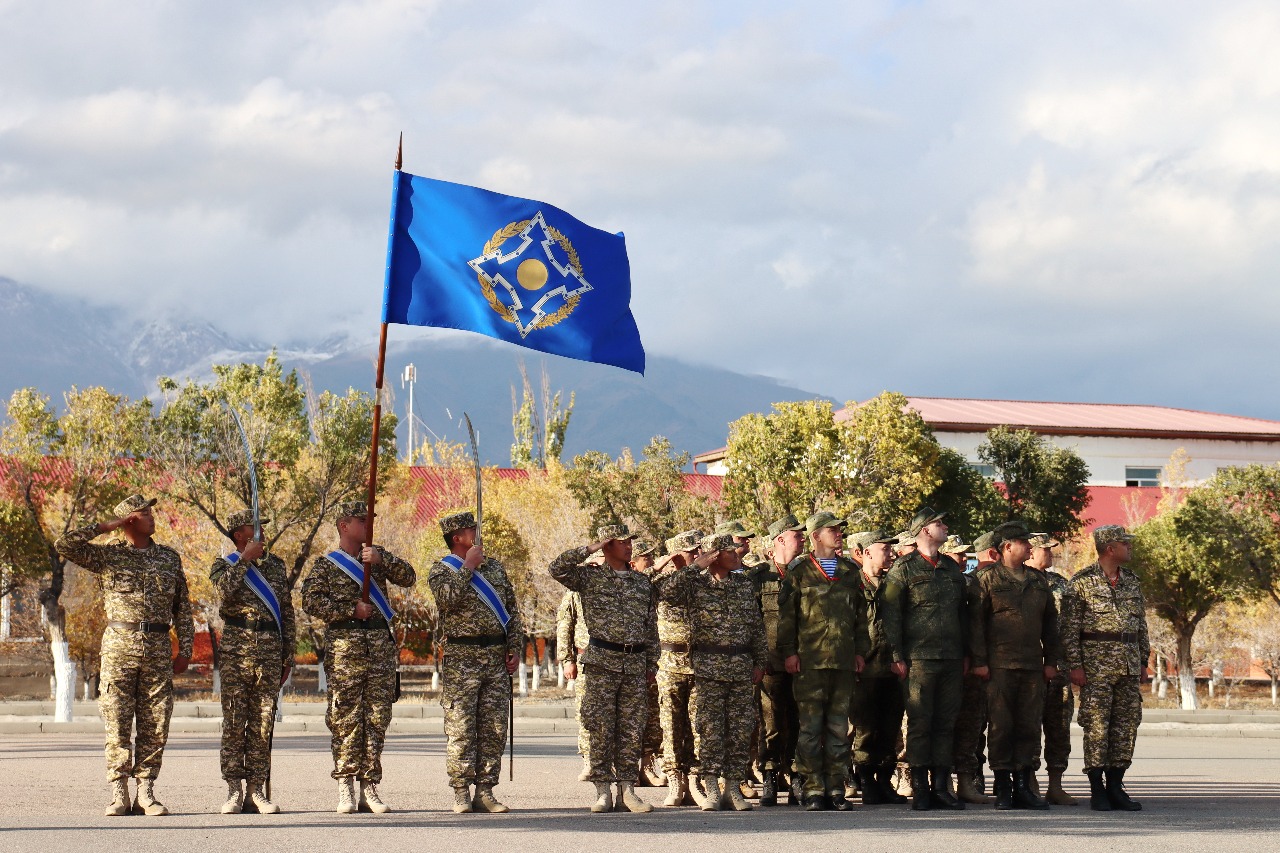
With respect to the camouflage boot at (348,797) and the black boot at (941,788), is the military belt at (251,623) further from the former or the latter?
the black boot at (941,788)

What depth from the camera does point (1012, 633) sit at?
1152cm

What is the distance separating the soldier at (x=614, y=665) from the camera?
421 inches

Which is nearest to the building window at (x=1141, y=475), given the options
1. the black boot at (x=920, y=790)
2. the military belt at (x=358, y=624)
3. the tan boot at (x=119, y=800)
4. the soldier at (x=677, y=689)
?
the black boot at (x=920, y=790)

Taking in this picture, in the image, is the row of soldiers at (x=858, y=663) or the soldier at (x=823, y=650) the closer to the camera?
the row of soldiers at (x=858, y=663)

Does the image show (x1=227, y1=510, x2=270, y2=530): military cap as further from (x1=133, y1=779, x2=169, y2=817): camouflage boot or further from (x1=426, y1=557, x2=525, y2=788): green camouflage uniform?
(x1=133, y1=779, x2=169, y2=817): camouflage boot

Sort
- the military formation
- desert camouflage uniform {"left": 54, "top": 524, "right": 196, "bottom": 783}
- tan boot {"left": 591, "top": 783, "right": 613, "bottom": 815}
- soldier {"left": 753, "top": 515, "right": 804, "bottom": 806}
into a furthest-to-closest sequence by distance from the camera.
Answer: soldier {"left": 753, "top": 515, "right": 804, "bottom": 806}, tan boot {"left": 591, "top": 783, "right": 613, "bottom": 815}, the military formation, desert camouflage uniform {"left": 54, "top": 524, "right": 196, "bottom": 783}

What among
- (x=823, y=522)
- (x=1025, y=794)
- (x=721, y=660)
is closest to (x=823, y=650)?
(x=721, y=660)

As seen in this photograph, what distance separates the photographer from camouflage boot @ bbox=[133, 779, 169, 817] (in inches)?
390

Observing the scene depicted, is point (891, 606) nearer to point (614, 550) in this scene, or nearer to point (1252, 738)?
point (614, 550)

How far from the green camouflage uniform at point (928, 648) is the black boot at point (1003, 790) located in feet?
1.33

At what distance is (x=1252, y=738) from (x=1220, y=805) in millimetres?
11709

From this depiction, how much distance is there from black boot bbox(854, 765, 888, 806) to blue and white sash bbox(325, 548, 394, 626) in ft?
13.9

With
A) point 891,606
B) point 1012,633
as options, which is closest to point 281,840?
point 891,606

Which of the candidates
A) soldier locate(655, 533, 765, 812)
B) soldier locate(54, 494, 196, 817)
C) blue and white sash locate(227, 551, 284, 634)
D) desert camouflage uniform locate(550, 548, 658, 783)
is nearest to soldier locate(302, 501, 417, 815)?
blue and white sash locate(227, 551, 284, 634)
